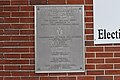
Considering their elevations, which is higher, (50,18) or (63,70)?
(50,18)

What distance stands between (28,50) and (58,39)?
41cm

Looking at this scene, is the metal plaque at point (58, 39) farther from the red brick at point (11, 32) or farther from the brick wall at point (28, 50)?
Answer: the red brick at point (11, 32)

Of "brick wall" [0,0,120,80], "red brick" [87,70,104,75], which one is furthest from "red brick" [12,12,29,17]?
"red brick" [87,70,104,75]

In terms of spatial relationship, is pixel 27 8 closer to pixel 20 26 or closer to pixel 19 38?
pixel 20 26

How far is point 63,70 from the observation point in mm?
3955

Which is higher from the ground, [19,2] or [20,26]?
[19,2]

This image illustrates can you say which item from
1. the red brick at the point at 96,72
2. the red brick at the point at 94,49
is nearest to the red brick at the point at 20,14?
the red brick at the point at 94,49

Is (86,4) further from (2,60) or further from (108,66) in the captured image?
(2,60)

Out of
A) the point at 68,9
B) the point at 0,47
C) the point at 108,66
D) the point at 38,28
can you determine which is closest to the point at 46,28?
the point at 38,28

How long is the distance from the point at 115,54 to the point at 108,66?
0.59 ft

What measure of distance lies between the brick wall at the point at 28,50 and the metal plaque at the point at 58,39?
70 mm

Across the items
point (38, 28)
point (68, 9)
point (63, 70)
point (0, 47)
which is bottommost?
point (63, 70)

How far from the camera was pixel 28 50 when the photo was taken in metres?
3.97

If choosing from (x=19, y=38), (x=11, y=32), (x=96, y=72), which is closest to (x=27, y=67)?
(x=19, y=38)
